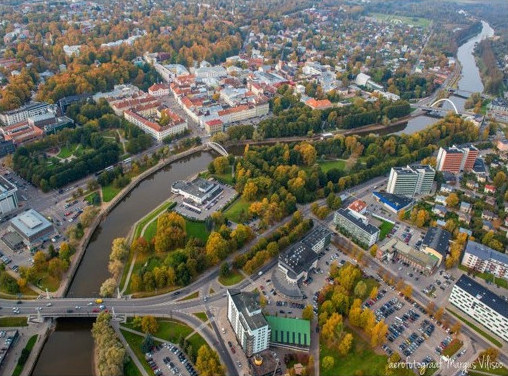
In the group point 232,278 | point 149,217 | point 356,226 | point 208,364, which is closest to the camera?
point 208,364

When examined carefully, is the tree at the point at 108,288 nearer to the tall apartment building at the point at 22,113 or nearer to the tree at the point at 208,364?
the tree at the point at 208,364

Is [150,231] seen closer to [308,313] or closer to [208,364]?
[208,364]

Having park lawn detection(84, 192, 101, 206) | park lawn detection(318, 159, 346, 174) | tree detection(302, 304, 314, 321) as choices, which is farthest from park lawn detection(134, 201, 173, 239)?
park lawn detection(318, 159, 346, 174)

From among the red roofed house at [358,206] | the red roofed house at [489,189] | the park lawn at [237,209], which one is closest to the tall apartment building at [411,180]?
the red roofed house at [358,206]

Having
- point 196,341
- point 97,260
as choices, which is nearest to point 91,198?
point 97,260

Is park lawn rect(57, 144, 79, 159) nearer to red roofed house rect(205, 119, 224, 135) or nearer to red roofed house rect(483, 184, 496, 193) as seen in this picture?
red roofed house rect(205, 119, 224, 135)

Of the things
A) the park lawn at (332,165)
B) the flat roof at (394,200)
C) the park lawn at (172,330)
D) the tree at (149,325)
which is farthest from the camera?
the park lawn at (332,165)
